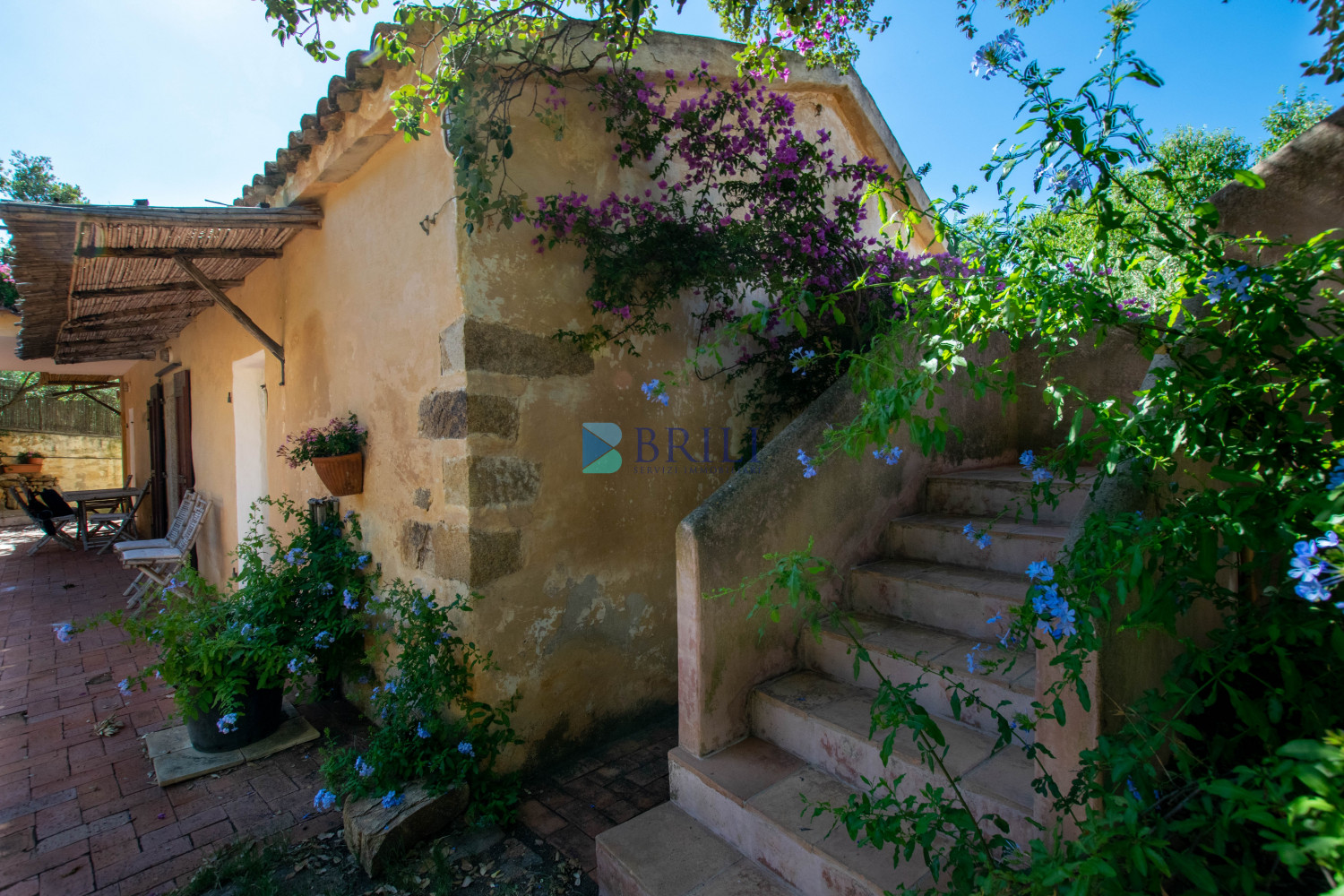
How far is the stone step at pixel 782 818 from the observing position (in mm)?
1776

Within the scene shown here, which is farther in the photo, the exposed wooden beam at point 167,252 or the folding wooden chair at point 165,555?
the folding wooden chair at point 165,555

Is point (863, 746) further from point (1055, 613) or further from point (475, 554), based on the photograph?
point (475, 554)

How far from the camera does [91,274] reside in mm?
4375

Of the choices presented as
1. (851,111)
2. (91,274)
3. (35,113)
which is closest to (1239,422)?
(851,111)

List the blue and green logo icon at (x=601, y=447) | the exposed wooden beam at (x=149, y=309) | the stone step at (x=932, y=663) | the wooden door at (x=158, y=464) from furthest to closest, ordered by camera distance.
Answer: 1. the wooden door at (x=158, y=464)
2. the exposed wooden beam at (x=149, y=309)
3. the blue and green logo icon at (x=601, y=447)
4. the stone step at (x=932, y=663)

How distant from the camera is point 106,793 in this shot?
9.84ft

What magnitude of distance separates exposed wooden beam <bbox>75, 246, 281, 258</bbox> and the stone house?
1 cm

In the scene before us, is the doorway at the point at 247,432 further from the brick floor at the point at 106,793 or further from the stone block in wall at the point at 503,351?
the stone block in wall at the point at 503,351

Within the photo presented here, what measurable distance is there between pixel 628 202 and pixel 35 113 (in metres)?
5.48

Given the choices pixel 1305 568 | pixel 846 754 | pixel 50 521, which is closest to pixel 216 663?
pixel 846 754

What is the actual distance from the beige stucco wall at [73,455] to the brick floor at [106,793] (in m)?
15.6

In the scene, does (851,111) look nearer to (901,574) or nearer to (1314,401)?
(901,574)

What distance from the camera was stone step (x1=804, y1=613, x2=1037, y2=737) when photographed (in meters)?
2.08

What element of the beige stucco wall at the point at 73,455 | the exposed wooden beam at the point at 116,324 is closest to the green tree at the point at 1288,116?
the exposed wooden beam at the point at 116,324
